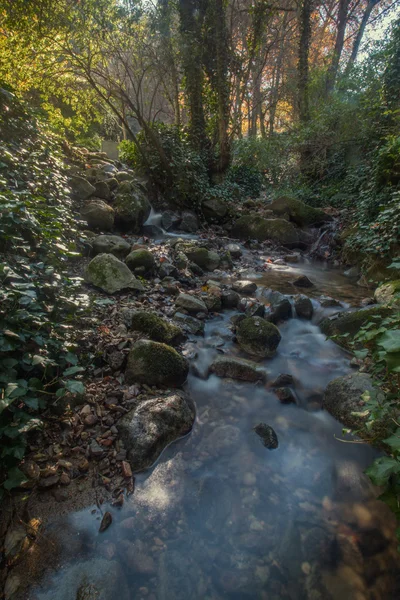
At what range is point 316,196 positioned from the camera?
1112 centimetres

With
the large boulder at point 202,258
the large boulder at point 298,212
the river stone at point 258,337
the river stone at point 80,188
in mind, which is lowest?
the river stone at point 258,337

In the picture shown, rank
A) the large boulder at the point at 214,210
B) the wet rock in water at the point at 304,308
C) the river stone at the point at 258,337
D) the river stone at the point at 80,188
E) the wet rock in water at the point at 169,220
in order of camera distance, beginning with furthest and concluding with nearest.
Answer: the large boulder at the point at 214,210 → the wet rock in water at the point at 169,220 → the river stone at the point at 80,188 → the wet rock in water at the point at 304,308 → the river stone at the point at 258,337

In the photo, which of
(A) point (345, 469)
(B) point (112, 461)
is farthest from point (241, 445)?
(B) point (112, 461)

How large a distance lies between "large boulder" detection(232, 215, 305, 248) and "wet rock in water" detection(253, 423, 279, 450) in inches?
283

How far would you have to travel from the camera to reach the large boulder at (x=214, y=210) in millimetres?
10258

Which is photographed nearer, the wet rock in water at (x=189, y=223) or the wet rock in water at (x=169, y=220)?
the wet rock in water at (x=169, y=220)

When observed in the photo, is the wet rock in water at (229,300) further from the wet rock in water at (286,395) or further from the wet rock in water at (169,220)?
the wet rock in water at (169,220)

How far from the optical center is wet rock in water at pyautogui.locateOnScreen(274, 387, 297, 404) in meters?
3.43

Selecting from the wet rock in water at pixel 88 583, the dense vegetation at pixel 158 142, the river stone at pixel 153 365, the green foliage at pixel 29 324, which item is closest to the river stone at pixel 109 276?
the dense vegetation at pixel 158 142

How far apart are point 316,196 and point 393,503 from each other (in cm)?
1098

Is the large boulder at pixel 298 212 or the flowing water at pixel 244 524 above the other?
the large boulder at pixel 298 212

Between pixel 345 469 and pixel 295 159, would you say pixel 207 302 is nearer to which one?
pixel 345 469

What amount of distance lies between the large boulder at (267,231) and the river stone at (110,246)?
15.7 ft

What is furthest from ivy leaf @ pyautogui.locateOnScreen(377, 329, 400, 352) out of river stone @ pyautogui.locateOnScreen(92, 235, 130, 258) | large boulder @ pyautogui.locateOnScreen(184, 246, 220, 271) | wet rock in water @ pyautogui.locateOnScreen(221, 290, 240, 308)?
large boulder @ pyautogui.locateOnScreen(184, 246, 220, 271)
